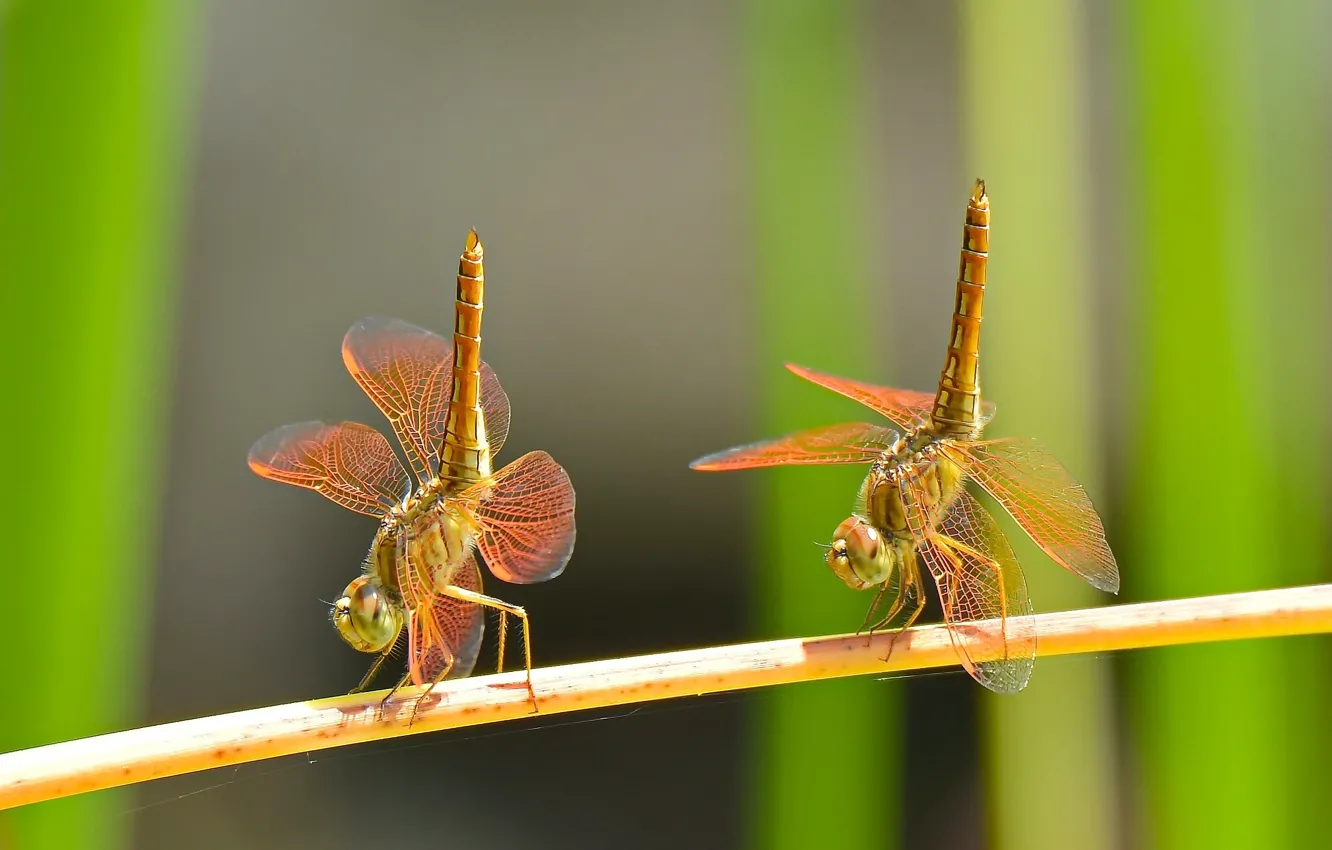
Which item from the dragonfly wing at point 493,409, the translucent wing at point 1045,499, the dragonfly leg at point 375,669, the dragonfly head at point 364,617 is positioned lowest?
the dragonfly leg at point 375,669

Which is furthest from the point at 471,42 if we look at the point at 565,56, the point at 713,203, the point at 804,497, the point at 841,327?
the point at 804,497

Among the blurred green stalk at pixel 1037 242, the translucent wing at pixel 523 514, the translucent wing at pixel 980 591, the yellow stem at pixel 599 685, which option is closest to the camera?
the yellow stem at pixel 599 685

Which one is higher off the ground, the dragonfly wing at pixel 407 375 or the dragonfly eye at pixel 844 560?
the dragonfly wing at pixel 407 375

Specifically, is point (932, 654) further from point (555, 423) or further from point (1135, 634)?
point (555, 423)

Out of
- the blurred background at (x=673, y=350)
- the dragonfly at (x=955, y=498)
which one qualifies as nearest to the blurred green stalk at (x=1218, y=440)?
the blurred background at (x=673, y=350)

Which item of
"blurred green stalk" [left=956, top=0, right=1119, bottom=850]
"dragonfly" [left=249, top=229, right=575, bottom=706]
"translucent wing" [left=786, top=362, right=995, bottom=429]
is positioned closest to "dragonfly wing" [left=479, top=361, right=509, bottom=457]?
"dragonfly" [left=249, top=229, right=575, bottom=706]

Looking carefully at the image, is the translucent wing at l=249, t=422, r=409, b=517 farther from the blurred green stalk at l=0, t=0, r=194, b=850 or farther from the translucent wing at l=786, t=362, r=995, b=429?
the translucent wing at l=786, t=362, r=995, b=429

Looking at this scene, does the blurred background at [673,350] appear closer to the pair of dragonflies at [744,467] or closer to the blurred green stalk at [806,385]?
the blurred green stalk at [806,385]
